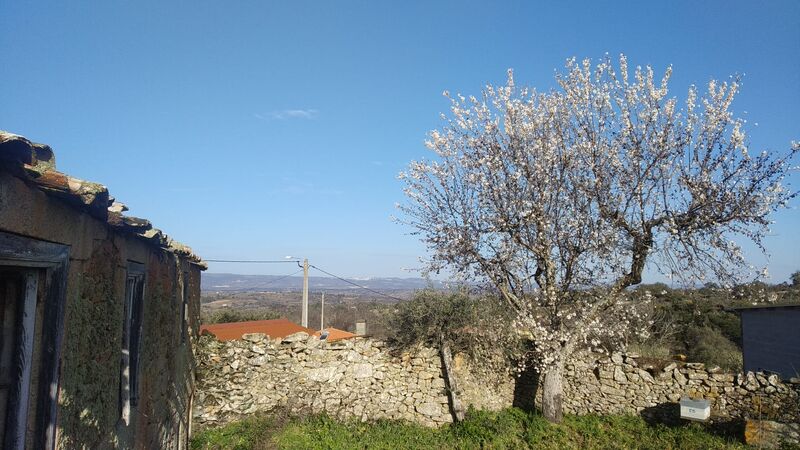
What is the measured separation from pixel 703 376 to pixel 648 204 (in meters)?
3.83

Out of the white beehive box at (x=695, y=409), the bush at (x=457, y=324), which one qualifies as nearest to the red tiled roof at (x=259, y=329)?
the bush at (x=457, y=324)

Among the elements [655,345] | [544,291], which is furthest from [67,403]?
[655,345]

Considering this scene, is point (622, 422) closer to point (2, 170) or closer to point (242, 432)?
point (242, 432)

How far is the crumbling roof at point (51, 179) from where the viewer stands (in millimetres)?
2199

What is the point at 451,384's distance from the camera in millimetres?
10297

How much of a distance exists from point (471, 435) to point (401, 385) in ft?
5.90

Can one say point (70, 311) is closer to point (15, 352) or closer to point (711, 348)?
point (15, 352)

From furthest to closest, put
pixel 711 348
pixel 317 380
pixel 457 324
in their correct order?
pixel 711 348, pixel 457 324, pixel 317 380

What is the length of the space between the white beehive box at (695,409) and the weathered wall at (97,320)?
8802 millimetres

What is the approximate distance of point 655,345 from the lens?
45.6 ft

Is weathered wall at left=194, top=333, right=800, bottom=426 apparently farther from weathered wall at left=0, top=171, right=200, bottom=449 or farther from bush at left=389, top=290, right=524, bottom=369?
weathered wall at left=0, top=171, right=200, bottom=449

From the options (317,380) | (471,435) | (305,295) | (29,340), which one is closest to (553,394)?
(471,435)

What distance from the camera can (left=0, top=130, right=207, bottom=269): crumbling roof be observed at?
220 cm

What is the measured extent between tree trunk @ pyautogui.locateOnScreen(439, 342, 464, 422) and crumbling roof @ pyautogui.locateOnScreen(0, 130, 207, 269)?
7.79 metres
